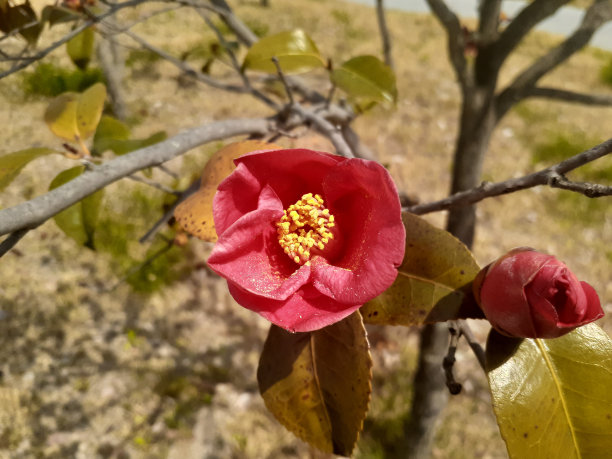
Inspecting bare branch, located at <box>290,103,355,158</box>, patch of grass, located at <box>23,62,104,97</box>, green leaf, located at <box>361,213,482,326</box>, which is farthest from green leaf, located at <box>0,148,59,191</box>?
patch of grass, located at <box>23,62,104,97</box>

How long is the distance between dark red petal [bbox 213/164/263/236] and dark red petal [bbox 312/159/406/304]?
80 millimetres

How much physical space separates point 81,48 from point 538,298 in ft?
3.54

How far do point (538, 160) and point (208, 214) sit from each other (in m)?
3.16

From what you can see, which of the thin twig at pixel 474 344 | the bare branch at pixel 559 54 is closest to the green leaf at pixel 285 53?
the thin twig at pixel 474 344

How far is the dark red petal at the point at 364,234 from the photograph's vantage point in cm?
40

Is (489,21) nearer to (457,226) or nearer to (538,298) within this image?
(457,226)

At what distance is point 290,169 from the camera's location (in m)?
0.47

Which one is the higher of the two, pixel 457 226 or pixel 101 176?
pixel 101 176

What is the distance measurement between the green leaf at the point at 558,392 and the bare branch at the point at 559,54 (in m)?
0.97

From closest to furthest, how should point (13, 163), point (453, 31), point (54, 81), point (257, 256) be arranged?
point (257, 256), point (13, 163), point (453, 31), point (54, 81)

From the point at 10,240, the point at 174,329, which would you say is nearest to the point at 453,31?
the point at 10,240

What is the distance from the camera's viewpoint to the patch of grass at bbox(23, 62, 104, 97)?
9.36 ft

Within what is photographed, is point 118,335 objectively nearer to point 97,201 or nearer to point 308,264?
point 97,201

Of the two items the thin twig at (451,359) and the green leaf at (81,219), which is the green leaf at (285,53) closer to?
the green leaf at (81,219)
